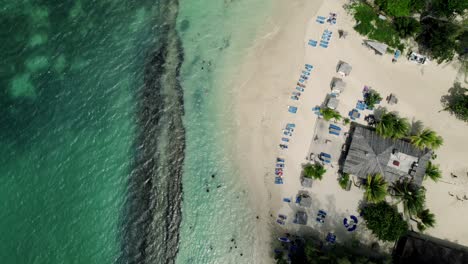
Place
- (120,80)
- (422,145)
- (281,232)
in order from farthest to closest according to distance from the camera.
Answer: (120,80) → (281,232) → (422,145)

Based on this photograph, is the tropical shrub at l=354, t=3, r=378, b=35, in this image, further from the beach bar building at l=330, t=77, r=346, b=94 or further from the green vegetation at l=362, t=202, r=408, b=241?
the green vegetation at l=362, t=202, r=408, b=241

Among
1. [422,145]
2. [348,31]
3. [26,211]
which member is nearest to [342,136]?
[422,145]

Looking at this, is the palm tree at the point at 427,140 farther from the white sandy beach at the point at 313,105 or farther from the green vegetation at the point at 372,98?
the green vegetation at the point at 372,98

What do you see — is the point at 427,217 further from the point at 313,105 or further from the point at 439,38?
the point at 439,38

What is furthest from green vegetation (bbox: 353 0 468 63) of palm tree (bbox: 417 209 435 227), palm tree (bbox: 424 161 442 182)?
palm tree (bbox: 417 209 435 227)

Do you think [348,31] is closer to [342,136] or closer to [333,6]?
[333,6]

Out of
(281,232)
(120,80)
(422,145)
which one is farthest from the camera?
(120,80)

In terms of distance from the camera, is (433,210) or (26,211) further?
(26,211)

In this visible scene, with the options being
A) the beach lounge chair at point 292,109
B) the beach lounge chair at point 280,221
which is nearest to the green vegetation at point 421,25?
the beach lounge chair at point 292,109
